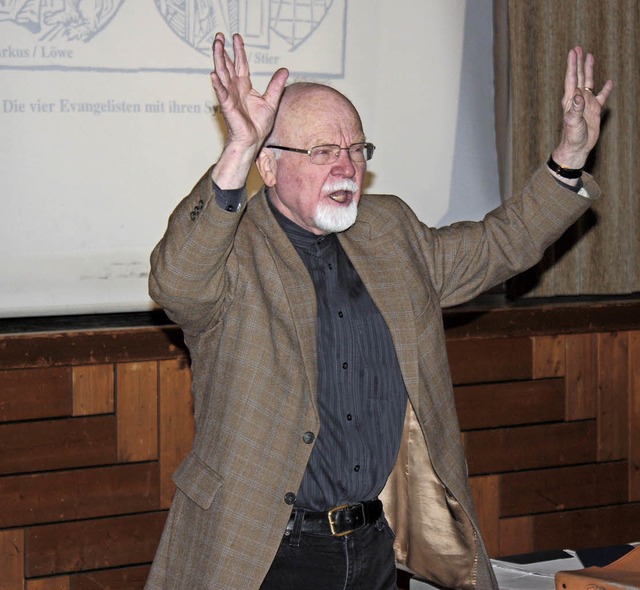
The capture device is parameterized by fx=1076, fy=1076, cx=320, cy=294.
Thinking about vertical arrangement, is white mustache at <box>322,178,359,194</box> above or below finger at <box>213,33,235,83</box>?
below

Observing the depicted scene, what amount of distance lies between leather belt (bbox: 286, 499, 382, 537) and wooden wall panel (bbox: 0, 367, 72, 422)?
130cm

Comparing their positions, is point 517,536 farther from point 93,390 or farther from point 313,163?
point 313,163

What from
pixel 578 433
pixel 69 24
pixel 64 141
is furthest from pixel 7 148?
pixel 578 433

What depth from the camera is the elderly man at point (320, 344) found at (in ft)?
6.84

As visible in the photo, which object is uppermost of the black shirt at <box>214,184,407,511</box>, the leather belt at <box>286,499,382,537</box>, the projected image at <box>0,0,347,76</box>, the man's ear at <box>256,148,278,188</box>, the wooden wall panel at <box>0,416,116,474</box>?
the projected image at <box>0,0,347,76</box>

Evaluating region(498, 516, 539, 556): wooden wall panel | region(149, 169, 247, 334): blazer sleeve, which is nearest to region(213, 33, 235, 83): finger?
region(149, 169, 247, 334): blazer sleeve

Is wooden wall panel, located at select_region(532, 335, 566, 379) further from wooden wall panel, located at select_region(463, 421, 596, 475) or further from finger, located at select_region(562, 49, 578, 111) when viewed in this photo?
finger, located at select_region(562, 49, 578, 111)

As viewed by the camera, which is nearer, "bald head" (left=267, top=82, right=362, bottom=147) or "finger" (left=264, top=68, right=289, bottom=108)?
Result: "finger" (left=264, top=68, right=289, bottom=108)

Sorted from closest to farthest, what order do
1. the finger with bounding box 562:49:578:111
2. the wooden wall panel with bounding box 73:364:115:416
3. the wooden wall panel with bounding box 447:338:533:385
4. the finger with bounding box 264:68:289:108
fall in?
the finger with bounding box 264:68:289:108 < the finger with bounding box 562:49:578:111 < the wooden wall panel with bounding box 73:364:115:416 < the wooden wall panel with bounding box 447:338:533:385

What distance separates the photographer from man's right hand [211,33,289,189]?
194 centimetres

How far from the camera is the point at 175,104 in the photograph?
3.42 m

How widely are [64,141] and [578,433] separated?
2.16 m

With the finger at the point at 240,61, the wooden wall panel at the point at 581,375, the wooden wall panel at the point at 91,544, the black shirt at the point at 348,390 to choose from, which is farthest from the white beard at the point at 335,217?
the wooden wall panel at the point at 581,375

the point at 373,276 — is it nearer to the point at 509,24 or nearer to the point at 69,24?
the point at 69,24
